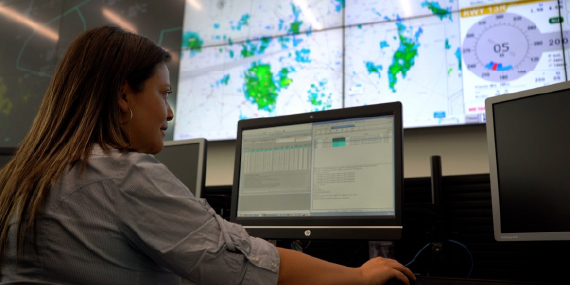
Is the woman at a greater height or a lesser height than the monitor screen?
lesser

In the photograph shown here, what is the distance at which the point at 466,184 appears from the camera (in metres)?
1.58

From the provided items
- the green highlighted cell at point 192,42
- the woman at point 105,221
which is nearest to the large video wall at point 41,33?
the green highlighted cell at point 192,42

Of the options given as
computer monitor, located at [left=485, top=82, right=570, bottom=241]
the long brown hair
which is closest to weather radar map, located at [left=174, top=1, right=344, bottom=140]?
computer monitor, located at [left=485, top=82, right=570, bottom=241]

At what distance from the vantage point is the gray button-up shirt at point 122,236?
0.76 m

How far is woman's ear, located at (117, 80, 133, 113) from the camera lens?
929mm

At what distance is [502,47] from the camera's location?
6.79ft

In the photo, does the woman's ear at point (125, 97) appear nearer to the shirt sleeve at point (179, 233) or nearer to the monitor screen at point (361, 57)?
the shirt sleeve at point (179, 233)

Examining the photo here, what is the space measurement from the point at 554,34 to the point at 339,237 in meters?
1.28

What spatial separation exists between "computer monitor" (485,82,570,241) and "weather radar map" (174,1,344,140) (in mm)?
1057

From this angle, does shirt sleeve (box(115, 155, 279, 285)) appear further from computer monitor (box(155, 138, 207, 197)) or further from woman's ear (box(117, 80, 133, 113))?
computer monitor (box(155, 138, 207, 197))

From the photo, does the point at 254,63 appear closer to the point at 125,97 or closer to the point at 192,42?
the point at 192,42

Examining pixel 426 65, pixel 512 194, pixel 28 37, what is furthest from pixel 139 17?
pixel 512 194

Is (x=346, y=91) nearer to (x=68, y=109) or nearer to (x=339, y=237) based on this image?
(x=339, y=237)

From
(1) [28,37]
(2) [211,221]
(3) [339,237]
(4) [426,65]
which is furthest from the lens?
(1) [28,37]
